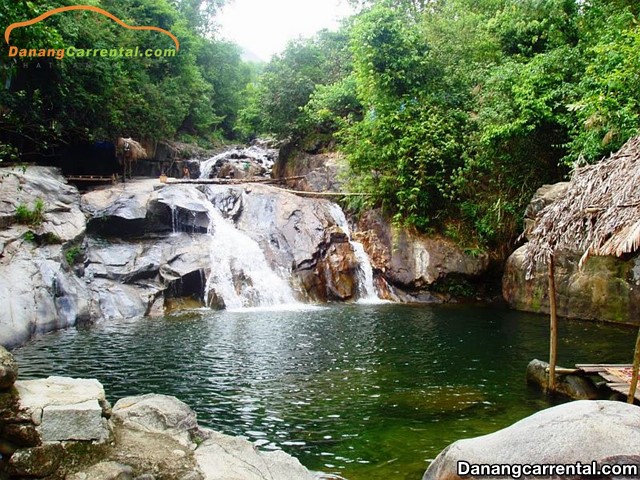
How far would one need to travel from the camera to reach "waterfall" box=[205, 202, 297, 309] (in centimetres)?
1686

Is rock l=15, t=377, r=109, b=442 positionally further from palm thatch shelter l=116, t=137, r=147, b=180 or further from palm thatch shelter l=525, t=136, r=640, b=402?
palm thatch shelter l=116, t=137, r=147, b=180

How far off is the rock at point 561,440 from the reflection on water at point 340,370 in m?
1.60

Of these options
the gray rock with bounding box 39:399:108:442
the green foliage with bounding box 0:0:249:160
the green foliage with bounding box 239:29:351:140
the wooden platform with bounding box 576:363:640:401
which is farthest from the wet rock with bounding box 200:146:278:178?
the gray rock with bounding box 39:399:108:442

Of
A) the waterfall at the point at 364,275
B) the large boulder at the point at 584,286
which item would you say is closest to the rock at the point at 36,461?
the large boulder at the point at 584,286

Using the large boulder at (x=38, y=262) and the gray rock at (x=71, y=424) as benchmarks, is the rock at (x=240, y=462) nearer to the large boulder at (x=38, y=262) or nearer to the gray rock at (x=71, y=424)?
the gray rock at (x=71, y=424)

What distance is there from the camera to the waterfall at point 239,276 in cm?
1686

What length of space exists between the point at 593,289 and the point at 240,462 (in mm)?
12647

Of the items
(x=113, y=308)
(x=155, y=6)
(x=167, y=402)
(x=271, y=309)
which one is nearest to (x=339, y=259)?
(x=271, y=309)

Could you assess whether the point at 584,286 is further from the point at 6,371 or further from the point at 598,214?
the point at 6,371

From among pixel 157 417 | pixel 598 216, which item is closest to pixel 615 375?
pixel 598 216

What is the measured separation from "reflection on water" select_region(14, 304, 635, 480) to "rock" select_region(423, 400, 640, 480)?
1.60m

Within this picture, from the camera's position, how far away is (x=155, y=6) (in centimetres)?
2720

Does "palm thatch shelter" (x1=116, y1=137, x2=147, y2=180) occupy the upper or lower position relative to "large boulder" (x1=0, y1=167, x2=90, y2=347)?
upper

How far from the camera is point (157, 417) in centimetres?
524
